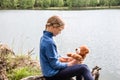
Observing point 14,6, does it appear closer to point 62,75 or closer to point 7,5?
point 7,5

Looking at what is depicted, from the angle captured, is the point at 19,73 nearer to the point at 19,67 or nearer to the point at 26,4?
the point at 19,67

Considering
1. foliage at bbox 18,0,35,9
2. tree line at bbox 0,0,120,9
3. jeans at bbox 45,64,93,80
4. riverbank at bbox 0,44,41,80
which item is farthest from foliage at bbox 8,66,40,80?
foliage at bbox 18,0,35,9

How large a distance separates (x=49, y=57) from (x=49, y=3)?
220 ft

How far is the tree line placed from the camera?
6606cm

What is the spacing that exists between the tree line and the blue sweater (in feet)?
195

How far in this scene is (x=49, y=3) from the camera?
234 feet

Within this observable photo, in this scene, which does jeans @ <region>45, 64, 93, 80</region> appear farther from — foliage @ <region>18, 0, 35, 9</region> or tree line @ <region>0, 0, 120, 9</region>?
foliage @ <region>18, 0, 35, 9</region>

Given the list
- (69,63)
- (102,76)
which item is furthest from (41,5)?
(69,63)

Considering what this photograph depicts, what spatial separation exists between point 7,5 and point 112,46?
160ft

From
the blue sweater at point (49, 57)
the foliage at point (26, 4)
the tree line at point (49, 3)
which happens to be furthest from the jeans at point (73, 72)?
the foliage at point (26, 4)

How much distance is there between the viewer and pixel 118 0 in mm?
83375

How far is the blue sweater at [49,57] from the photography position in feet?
15.9

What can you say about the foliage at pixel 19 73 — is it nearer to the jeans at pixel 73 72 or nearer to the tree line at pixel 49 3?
the jeans at pixel 73 72

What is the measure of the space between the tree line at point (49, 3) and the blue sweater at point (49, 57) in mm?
59525
